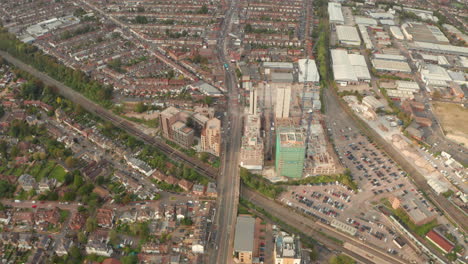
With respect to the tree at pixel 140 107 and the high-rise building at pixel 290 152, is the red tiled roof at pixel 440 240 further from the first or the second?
the tree at pixel 140 107

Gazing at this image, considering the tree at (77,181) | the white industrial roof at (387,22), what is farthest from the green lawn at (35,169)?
the white industrial roof at (387,22)

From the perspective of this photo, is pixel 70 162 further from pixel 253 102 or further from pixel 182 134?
pixel 253 102

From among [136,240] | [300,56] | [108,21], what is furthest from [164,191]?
[108,21]

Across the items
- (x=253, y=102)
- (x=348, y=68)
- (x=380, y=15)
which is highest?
(x=253, y=102)

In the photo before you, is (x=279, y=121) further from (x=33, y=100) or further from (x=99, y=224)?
(x=33, y=100)

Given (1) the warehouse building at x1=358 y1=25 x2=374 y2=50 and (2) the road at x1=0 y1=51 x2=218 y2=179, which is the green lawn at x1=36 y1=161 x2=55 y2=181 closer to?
(2) the road at x1=0 y1=51 x2=218 y2=179

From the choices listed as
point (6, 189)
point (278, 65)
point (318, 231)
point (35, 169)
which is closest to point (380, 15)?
point (278, 65)
